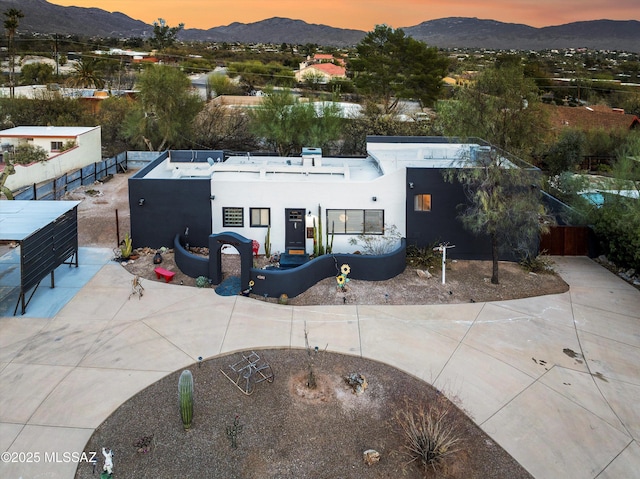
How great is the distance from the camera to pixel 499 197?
15352 mm

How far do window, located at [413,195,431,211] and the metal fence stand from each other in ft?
51.3

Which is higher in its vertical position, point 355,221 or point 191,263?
point 355,221

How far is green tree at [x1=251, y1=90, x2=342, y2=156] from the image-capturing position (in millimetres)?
27766

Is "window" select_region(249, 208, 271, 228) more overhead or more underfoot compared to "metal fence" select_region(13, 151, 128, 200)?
more underfoot

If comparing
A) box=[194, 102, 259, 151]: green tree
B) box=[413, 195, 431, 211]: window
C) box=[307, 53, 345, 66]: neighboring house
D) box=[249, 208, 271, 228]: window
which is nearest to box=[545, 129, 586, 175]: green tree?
box=[413, 195, 431, 211]: window

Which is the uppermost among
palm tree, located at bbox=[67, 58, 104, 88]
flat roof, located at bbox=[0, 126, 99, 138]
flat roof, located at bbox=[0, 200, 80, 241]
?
palm tree, located at bbox=[67, 58, 104, 88]

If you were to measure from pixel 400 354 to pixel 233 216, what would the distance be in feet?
27.2

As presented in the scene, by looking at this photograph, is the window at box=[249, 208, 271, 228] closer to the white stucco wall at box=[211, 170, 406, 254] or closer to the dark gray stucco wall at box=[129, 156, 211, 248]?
the white stucco wall at box=[211, 170, 406, 254]

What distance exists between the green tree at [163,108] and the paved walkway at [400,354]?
1780cm

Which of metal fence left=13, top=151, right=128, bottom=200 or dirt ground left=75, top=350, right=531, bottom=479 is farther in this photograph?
metal fence left=13, top=151, right=128, bottom=200

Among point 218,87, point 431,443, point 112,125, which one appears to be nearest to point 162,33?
point 218,87

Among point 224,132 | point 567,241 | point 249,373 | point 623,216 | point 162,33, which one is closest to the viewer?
point 249,373

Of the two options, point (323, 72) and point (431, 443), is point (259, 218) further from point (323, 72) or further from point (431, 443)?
point (323, 72)

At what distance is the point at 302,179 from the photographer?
18.0 metres
